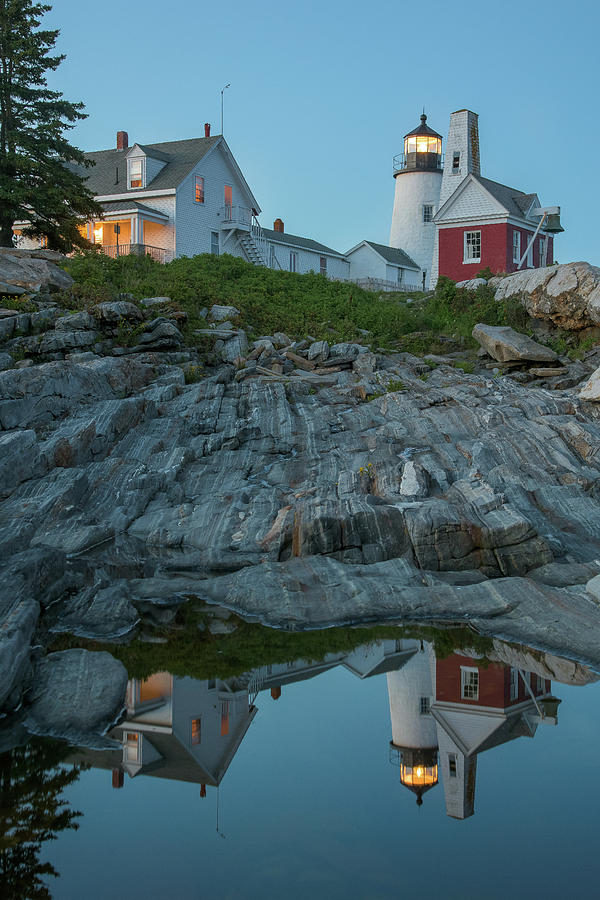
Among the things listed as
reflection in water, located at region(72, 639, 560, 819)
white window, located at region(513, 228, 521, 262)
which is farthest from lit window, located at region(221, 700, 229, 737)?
white window, located at region(513, 228, 521, 262)

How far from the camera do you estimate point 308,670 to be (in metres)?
12.6

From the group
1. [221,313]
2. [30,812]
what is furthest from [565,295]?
[30,812]

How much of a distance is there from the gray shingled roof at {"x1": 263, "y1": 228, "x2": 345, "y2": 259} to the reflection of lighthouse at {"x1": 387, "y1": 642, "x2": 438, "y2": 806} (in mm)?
37340

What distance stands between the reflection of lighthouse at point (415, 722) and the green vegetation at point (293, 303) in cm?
1681

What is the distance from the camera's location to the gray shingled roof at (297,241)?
4747 centimetres

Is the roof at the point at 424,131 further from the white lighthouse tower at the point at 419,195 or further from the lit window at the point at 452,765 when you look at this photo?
the lit window at the point at 452,765

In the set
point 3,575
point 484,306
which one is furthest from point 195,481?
point 484,306

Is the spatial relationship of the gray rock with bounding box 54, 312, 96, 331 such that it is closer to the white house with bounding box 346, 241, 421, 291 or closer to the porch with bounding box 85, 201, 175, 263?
the porch with bounding box 85, 201, 175, 263

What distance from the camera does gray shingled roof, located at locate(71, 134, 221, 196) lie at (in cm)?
4169

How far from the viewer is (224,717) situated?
440 inches

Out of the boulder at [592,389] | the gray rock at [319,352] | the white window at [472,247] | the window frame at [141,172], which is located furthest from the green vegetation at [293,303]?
the window frame at [141,172]

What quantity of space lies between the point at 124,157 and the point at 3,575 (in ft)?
121

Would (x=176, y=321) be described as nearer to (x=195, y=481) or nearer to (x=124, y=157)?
(x=195, y=481)

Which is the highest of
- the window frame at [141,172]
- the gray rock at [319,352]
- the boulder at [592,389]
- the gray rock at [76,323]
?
the window frame at [141,172]
